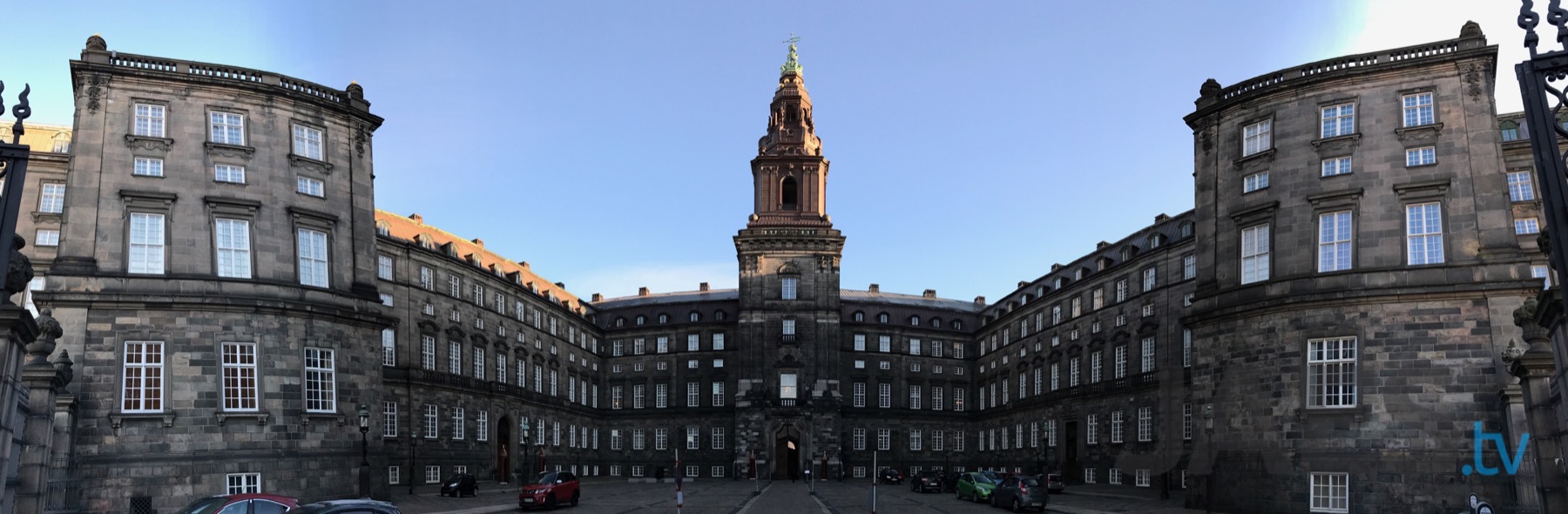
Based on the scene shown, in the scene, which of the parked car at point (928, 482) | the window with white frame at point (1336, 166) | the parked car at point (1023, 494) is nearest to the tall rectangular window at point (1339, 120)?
the window with white frame at point (1336, 166)

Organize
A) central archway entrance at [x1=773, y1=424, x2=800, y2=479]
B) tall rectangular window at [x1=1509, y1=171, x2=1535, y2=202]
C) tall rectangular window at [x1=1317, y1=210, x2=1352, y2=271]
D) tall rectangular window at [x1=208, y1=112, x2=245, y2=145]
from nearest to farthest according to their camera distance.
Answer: tall rectangular window at [x1=1317, y1=210, x2=1352, y2=271]
tall rectangular window at [x1=208, y1=112, x2=245, y2=145]
tall rectangular window at [x1=1509, y1=171, x2=1535, y2=202]
central archway entrance at [x1=773, y1=424, x2=800, y2=479]

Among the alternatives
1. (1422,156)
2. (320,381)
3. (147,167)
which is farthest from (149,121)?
(1422,156)

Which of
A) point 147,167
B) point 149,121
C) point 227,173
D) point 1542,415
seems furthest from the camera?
point 227,173

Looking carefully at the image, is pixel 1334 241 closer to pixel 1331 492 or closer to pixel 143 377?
pixel 1331 492

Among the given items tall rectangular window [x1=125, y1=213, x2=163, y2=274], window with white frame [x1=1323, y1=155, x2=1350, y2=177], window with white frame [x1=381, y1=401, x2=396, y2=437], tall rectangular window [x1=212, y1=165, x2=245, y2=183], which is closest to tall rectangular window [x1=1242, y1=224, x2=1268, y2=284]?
window with white frame [x1=1323, y1=155, x2=1350, y2=177]

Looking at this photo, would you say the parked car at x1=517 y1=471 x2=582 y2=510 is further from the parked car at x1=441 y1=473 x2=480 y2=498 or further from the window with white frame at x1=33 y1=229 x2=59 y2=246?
the window with white frame at x1=33 y1=229 x2=59 y2=246

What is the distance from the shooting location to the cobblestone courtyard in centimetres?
4572

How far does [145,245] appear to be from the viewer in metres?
39.0

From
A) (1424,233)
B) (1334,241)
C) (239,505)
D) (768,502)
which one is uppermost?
(1424,233)

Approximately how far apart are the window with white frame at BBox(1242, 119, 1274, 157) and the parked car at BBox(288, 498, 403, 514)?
104 feet

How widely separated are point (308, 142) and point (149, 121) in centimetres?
512

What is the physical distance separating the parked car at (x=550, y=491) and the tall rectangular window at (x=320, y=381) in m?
8.15

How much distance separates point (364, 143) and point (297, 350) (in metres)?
8.68

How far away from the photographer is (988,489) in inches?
2151
